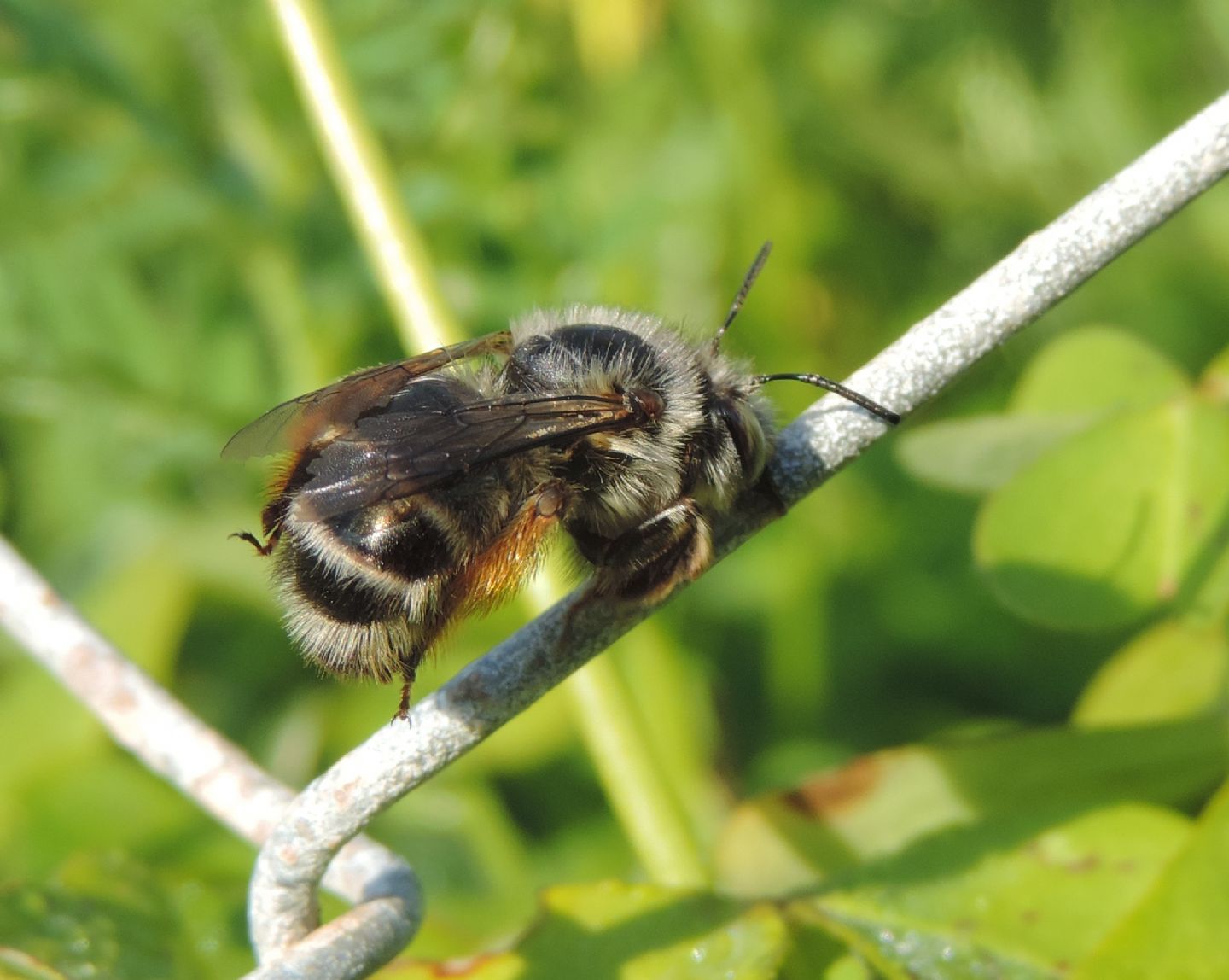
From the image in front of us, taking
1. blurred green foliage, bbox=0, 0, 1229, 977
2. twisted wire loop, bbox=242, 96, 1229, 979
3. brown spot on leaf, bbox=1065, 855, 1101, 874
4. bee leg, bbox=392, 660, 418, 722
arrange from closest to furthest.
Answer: twisted wire loop, bbox=242, 96, 1229, 979 < bee leg, bbox=392, 660, 418, 722 < brown spot on leaf, bbox=1065, 855, 1101, 874 < blurred green foliage, bbox=0, 0, 1229, 977

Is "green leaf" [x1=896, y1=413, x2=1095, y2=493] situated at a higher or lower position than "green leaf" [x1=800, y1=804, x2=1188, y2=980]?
higher

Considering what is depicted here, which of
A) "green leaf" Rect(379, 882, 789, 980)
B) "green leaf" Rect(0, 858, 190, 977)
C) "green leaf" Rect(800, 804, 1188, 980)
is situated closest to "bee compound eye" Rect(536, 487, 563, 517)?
"green leaf" Rect(379, 882, 789, 980)

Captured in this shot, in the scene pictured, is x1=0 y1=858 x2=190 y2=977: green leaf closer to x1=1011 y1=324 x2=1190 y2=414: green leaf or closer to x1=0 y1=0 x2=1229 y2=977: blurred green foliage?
x1=0 y1=0 x2=1229 y2=977: blurred green foliage

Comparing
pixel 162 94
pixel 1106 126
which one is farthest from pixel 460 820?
pixel 1106 126

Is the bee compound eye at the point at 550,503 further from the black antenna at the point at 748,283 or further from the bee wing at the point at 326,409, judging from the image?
the black antenna at the point at 748,283

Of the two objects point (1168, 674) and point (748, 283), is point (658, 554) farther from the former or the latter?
point (1168, 674)

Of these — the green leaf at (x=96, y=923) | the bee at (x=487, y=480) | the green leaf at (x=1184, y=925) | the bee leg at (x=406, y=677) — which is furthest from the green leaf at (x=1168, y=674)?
the green leaf at (x=96, y=923)

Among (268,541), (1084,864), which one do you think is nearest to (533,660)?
(268,541)
